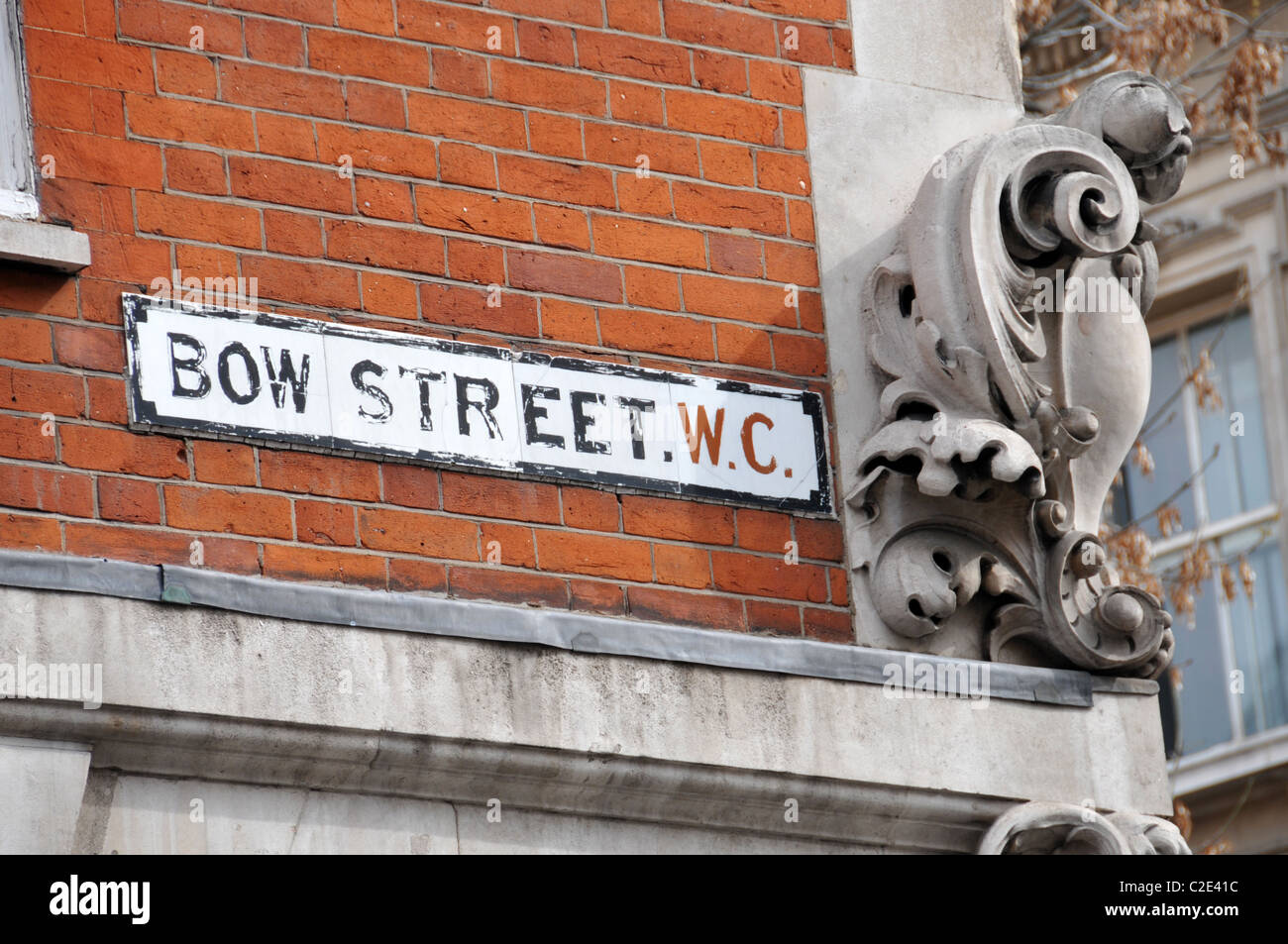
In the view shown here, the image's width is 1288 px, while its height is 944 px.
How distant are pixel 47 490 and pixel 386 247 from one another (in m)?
0.98

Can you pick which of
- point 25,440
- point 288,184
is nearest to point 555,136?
point 288,184

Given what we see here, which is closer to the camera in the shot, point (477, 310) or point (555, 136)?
point (477, 310)

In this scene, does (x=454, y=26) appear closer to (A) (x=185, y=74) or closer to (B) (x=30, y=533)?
(A) (x=185, y=74)

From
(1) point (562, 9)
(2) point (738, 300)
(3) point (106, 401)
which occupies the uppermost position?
(1) point (562, 9)

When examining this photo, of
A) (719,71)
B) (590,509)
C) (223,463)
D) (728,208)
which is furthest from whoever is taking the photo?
A: (719,71)

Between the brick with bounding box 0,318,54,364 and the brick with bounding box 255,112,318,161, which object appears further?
the brick with bounding box 255,112,318,161

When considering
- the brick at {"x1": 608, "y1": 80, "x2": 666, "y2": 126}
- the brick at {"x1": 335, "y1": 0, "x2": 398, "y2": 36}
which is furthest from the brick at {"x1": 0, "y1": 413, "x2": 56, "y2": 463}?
the brick at {"x1": 608, "y1": 80, "x2": 666, "y2": 126}

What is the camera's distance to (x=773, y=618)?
20.3 feet

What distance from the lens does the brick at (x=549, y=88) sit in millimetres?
6344

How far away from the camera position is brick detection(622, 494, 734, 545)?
611 centimetres

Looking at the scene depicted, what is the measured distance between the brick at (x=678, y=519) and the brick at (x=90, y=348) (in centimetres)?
116

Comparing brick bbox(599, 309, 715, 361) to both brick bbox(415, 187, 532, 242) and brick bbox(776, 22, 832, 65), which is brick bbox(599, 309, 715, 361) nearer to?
brick bbox(415, 187, 532, 242)

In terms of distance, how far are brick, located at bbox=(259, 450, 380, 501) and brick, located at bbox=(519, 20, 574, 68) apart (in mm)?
1133

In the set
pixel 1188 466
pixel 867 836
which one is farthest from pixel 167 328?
pixel 1188 466
